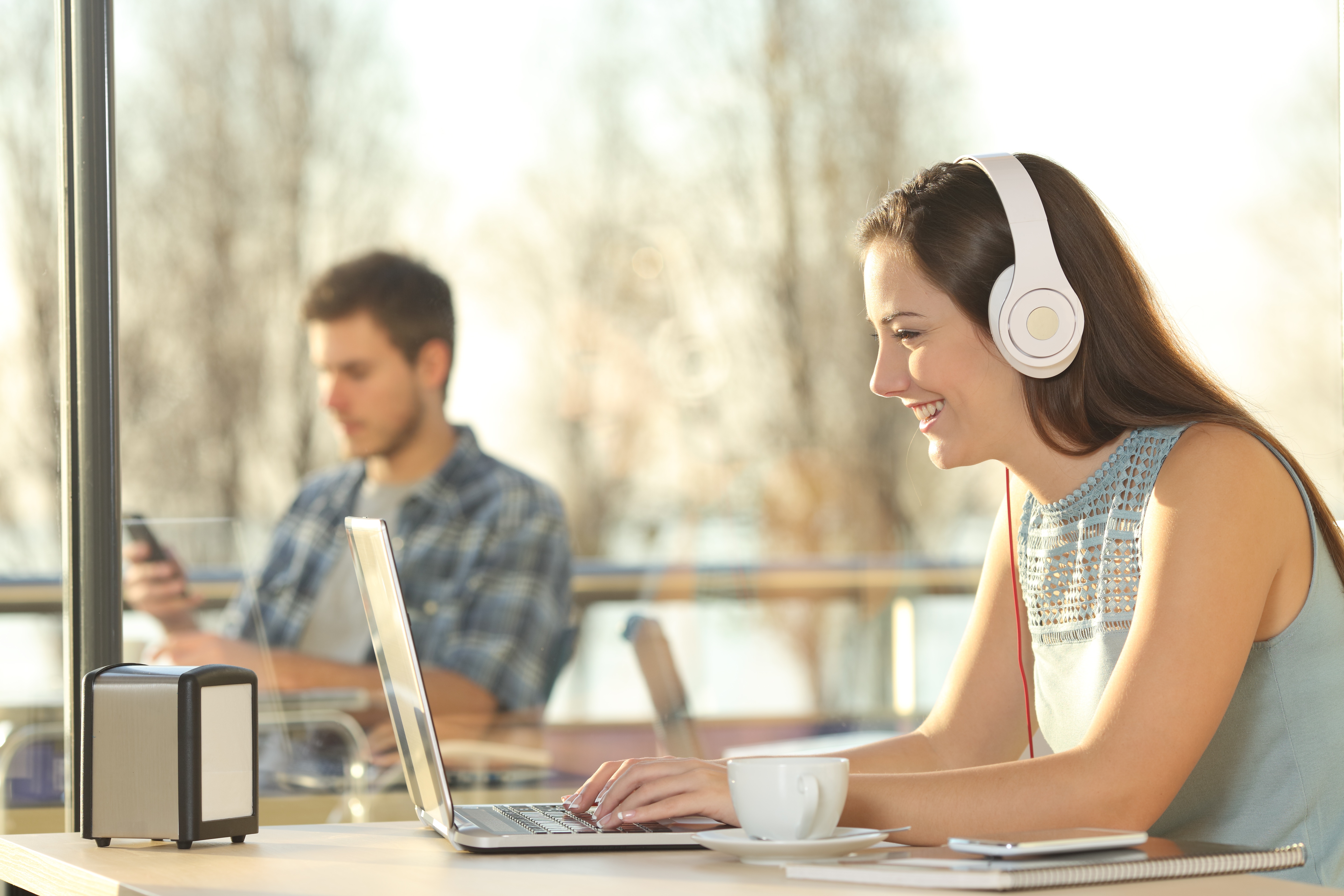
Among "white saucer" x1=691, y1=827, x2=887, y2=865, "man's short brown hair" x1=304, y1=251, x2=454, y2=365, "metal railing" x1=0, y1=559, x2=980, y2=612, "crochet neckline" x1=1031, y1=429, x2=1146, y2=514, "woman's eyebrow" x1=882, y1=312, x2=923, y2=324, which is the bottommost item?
"metal railing" x1=0, y1=559, x2=980, y2=612

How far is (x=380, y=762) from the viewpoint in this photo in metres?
2.55

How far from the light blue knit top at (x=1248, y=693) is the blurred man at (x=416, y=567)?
151 centimetres

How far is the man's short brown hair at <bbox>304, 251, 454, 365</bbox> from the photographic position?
288 cm

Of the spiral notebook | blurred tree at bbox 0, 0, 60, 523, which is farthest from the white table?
blurred tree at bbox 0, 0, 60, 523

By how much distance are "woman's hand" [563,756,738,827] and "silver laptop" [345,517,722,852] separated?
0.5 inches

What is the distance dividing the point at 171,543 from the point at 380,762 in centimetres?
56

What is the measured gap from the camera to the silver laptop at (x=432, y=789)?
0.87 metres

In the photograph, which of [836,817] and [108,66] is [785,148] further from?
[836,817]

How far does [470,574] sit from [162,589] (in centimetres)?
62

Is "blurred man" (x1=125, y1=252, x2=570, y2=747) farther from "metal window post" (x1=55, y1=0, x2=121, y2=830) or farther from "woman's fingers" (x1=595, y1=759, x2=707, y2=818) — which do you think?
"woman's fingers" (x1=595, y1=759, x2=707, y2=818)

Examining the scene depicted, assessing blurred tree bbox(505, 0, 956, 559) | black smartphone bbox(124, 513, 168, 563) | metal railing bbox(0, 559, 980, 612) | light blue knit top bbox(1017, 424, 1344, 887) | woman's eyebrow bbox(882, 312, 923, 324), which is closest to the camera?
light blue knit top bbox(1017, 424, 1344, 887)

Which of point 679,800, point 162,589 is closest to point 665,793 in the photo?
point 679,800

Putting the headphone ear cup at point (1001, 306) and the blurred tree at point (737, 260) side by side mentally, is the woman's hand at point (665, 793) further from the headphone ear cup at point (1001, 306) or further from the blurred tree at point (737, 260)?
the blurred tree at point (737, 260)

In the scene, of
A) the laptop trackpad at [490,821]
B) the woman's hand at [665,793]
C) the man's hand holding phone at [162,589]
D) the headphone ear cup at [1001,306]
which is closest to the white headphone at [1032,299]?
the headphone ear cup at [1001,306]
